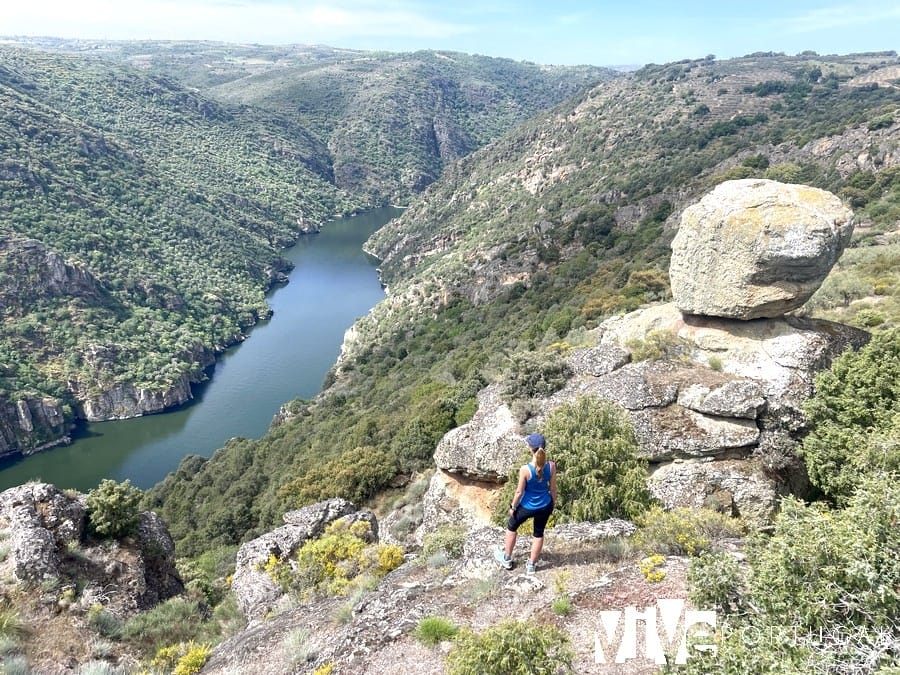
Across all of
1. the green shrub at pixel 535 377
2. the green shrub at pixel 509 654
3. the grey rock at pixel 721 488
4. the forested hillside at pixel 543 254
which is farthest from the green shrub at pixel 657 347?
the green shrub at pixel 509 654

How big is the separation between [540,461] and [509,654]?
290 cm

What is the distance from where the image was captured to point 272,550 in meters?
12.7

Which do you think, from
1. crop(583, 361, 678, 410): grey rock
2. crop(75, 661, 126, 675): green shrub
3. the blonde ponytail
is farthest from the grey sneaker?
crop(583, 361, 678, 410): grey rock

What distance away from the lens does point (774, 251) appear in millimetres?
12609

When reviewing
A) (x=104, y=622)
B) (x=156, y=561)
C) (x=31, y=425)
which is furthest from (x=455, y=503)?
(x=31, y=425)

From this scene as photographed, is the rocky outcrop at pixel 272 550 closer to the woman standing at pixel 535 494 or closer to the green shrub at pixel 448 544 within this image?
the green shrub at pixel 448 544

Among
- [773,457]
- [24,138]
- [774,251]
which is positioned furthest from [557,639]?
[24,138]

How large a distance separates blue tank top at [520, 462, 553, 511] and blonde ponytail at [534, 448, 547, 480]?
0.07 meters

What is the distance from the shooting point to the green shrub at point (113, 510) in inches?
447

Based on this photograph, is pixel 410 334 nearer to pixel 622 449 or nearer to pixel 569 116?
pixel 622 449

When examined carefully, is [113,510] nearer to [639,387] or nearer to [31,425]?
[639,387]

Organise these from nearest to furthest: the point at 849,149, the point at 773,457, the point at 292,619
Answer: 1. the point at 292,619
2. the point at 773,457
3. the point at 849,149

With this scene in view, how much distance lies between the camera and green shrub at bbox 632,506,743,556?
317 inches

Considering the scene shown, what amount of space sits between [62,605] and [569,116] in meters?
121
